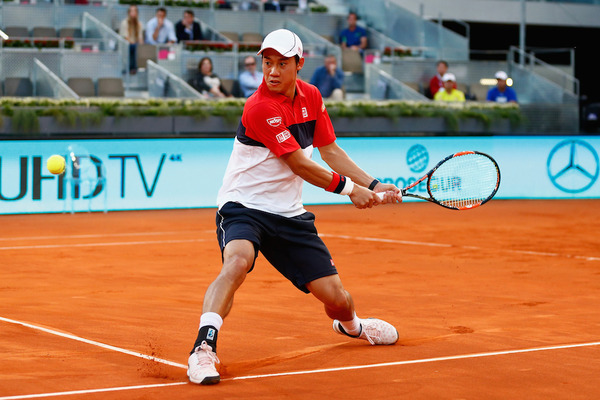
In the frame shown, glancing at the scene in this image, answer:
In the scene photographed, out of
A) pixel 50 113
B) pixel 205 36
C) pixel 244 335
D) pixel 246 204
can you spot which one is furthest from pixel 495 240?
pixel 205 36

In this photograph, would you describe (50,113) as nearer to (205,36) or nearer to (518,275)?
(205,36)

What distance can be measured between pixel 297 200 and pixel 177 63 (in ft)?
47.2

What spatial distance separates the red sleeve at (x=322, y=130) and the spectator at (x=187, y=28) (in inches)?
593

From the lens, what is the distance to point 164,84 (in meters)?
18.9

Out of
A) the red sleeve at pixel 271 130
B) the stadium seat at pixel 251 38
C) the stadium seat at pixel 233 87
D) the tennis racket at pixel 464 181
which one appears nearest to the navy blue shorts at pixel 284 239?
the red sleeve at pixel 271 130

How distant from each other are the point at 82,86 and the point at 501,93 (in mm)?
8887

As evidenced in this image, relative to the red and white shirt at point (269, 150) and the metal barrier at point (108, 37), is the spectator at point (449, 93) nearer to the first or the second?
the metal barrier at point (108, 37)

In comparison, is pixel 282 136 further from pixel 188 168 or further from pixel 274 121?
pixel 188 168

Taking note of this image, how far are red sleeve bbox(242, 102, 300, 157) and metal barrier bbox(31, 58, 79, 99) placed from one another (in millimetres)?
13041

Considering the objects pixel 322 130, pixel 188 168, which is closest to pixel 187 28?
pixel 188 168

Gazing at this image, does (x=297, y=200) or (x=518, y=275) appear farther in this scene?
(x=518, y=275)

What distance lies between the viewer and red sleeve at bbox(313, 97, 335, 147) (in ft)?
17.9

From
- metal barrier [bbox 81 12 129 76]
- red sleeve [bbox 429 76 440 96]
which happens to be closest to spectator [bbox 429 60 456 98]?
red sleeve [bbox 429 76 440 96]

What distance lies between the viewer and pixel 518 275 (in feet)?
29.6
